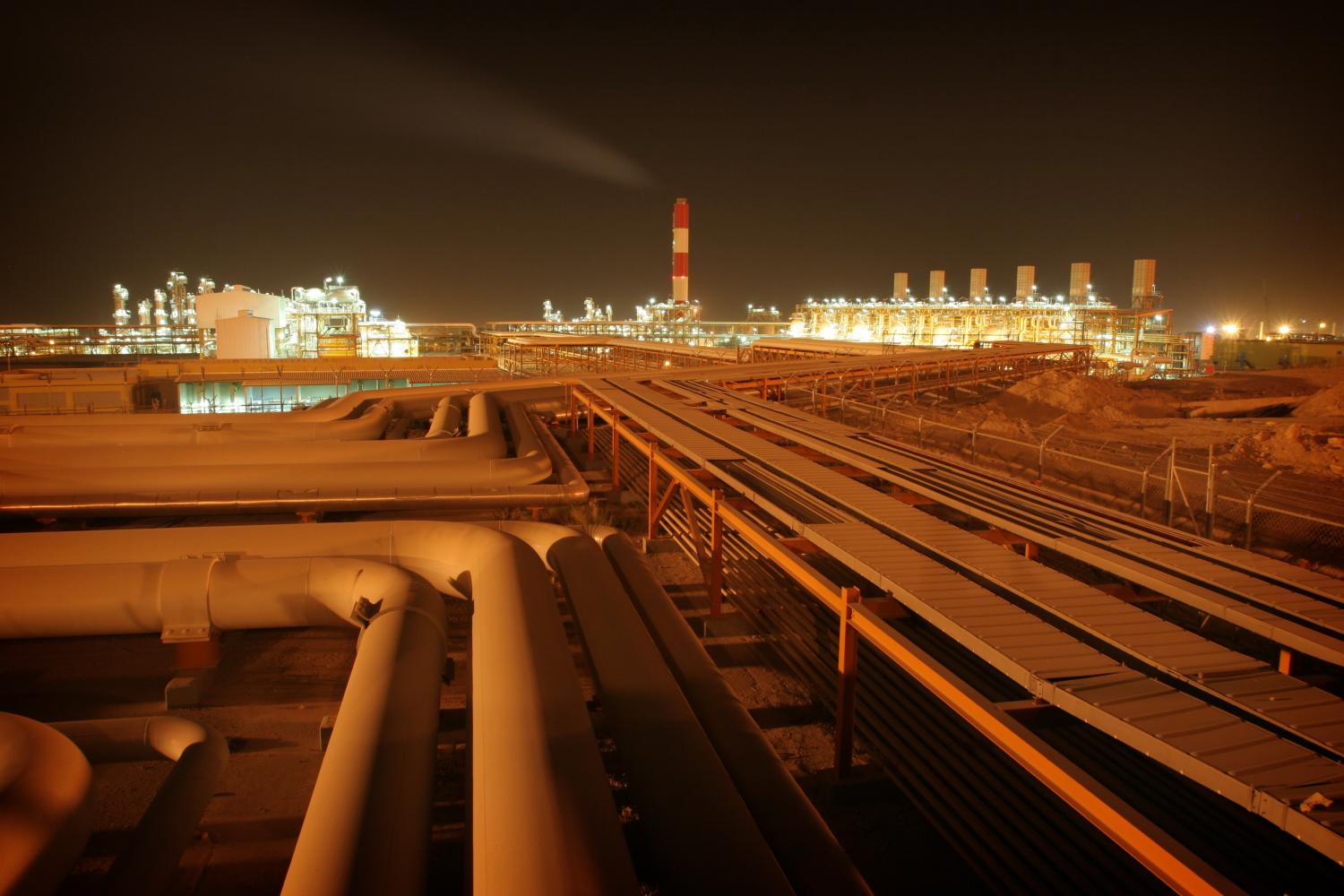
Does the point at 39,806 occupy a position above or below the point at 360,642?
below

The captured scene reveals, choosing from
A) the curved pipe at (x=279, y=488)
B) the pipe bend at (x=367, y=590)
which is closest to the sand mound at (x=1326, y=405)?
the curved pipe at (x=279, y=488)

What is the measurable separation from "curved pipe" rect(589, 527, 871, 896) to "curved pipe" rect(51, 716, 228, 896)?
8.72 feet

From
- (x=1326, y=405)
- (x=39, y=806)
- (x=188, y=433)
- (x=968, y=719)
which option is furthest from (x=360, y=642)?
(x=1326, y=405)

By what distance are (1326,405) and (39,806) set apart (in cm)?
2282

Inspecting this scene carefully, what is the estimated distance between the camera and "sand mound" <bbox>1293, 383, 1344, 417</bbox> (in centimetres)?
1723

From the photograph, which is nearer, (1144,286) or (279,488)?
(279,488)

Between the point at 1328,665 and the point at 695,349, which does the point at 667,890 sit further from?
the point at 695,349

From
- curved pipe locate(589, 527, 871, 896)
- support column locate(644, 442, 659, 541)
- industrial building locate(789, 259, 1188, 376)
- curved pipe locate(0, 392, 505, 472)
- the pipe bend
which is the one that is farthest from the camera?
industrial building locate(789, 259, 1188, 376)

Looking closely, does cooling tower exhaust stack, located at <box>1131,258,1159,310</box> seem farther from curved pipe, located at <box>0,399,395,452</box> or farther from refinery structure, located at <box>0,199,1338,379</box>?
curved pipe, located at <box>0,399,395,452</box>

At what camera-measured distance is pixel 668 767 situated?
138 inches

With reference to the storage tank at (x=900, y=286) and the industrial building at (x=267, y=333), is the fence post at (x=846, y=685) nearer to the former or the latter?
the industrial building at (x=267, y=333)

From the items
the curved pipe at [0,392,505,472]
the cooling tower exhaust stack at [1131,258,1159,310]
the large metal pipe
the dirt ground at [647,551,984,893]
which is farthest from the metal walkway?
the cooling tower exhaust stack at [1131,258,1159,310]

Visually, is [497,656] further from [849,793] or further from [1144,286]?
[1144,286]

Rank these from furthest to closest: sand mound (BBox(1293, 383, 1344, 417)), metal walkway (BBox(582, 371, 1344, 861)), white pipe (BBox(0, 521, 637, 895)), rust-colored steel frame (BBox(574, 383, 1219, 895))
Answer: sand mound (BBox(1293, 383, 1344, 417)) → white pipe (BBox(0, 521, 637, 895)) → metal walkway (BBox(582, 371, 1344, 861)) → rust-colored steel frame (BBox(574, 383, 1219, 895))
